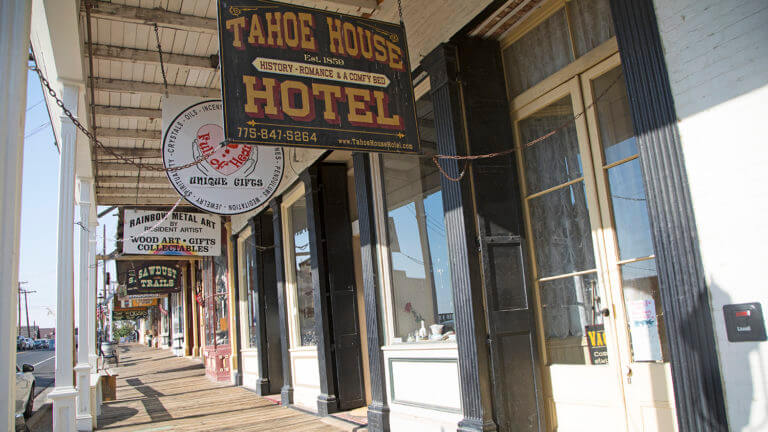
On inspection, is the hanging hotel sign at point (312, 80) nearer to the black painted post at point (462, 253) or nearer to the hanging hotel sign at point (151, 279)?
the black painted post at point (462, 253)

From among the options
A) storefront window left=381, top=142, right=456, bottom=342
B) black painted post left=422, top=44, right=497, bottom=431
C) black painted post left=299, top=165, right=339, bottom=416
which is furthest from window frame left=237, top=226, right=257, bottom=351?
black painted post left=422, top=44, right=497, bottom=431

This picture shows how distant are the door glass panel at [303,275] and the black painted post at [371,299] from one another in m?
2.27

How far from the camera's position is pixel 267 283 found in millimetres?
11492

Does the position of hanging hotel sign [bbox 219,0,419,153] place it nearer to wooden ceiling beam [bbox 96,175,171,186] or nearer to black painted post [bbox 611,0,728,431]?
black painted post [bbox 611,0,728,431]

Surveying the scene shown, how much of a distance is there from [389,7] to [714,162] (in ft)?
13.4

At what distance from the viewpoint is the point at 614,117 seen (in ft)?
13.1

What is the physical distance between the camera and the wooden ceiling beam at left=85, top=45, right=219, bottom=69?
7062 mm

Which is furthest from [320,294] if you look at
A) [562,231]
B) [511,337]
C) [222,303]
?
[222,303]

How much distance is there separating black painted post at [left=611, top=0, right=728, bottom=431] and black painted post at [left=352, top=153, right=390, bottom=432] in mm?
3786

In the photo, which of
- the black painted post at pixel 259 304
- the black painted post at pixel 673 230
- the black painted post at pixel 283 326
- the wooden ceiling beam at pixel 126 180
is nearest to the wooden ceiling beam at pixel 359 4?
the black painted post at pixel 673 230

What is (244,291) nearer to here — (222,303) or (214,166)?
(222,303)

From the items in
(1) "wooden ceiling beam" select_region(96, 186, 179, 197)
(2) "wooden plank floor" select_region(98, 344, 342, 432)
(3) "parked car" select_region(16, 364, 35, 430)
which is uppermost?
(1) "wooden ceiling beam" select_region(96, 186, 179, 197)

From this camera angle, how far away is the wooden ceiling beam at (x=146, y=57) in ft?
23.2

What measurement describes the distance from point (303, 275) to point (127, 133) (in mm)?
4472
